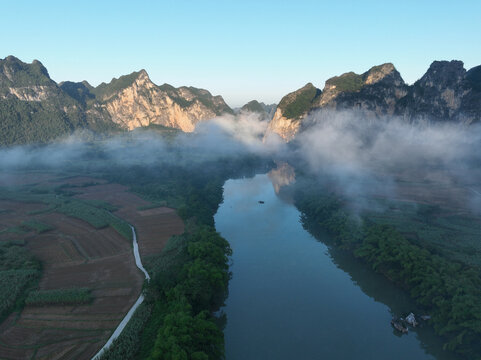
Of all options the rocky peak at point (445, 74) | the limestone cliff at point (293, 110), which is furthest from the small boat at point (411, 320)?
the limestone cliff at point (293, 110)

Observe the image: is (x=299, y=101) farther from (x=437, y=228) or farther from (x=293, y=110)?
(x=437, y=228)

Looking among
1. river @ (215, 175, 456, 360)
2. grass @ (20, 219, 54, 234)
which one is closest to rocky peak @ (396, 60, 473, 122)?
river @ (215, 175, 456, 360)

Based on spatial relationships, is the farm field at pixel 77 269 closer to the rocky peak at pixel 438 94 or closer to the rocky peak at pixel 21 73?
the rocky peak at pixel 438 94

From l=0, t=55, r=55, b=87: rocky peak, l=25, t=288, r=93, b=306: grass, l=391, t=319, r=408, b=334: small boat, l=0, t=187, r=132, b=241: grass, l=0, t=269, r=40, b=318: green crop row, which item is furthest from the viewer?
l=0, t=55, r=55, b=87: rocky peak

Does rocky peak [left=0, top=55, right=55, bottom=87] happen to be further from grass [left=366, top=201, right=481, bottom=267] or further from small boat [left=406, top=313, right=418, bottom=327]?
small boat [left=406, top=313, right=418, bottom=327]

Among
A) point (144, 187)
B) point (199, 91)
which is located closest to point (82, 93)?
point (199, 91)

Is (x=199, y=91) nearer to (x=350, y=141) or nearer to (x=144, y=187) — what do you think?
(x=350, y=141)
